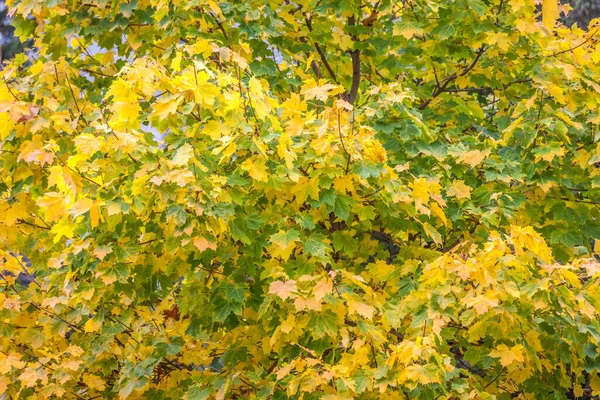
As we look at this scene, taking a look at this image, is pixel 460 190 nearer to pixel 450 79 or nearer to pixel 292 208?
pixel 292 208

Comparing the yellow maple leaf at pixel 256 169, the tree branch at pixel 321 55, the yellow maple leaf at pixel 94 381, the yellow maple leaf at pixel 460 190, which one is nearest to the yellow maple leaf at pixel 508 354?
the yellow maple leaf at pixel 460 190

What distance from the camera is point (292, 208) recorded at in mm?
4750

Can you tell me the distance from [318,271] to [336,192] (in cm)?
51

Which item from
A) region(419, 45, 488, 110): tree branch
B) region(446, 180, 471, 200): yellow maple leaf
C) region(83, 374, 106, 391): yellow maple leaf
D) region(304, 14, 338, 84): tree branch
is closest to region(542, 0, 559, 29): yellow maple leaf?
region(419, 45, 488, 110): tree branch

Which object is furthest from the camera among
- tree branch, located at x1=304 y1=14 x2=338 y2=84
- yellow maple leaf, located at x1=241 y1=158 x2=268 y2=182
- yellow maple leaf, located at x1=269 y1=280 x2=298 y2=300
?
tree branch, located at x1=304 y1=14 x2=338 y2=84

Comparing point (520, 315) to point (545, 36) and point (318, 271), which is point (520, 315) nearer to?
point (318, 271)

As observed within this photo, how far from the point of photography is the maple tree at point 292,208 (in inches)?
161

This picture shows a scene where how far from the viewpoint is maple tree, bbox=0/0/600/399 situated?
4.09 m

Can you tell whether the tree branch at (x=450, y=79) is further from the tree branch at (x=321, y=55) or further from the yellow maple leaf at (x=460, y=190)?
the yellow maple leaf at (x=460, y=190)

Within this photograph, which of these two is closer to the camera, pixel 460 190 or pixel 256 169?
pixel 256 169

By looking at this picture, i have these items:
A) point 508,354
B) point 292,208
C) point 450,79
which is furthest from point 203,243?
point 450,79

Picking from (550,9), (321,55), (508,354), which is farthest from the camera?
(321,55)

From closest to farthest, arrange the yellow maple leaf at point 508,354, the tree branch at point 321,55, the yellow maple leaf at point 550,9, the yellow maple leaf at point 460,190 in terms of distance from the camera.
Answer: the yellow maple leaf at point 508,354 → the yellow maple leaf at point 460,190 → the yellow maple leaf at point 550,9 → the tree branch at point 321,55

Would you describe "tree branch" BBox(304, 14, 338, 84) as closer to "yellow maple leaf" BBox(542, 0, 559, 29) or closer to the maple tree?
the maple tree
